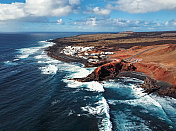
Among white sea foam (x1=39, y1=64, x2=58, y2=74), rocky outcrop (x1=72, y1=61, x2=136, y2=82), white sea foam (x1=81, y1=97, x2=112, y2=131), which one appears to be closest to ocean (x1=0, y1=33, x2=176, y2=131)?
white sea foam (x1=81, y1=97, x2=112, y2=131)

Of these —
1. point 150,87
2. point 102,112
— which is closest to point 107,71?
point 150,87

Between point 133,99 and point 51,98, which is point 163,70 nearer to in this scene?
point 133,99

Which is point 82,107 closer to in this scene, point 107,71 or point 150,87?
point 150,87

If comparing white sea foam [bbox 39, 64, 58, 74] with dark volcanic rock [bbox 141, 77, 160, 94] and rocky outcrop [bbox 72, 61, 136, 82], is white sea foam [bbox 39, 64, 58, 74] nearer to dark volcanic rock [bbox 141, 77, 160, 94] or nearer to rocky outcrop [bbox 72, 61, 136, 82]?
rocky outcrop [bbox 72, 61, 136, 82]

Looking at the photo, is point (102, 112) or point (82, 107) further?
point (82, 107)

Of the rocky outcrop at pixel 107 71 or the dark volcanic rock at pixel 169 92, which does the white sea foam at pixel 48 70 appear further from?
the dark volcanic rock at pixel 169 92

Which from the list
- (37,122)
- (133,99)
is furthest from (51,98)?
(133,99)
